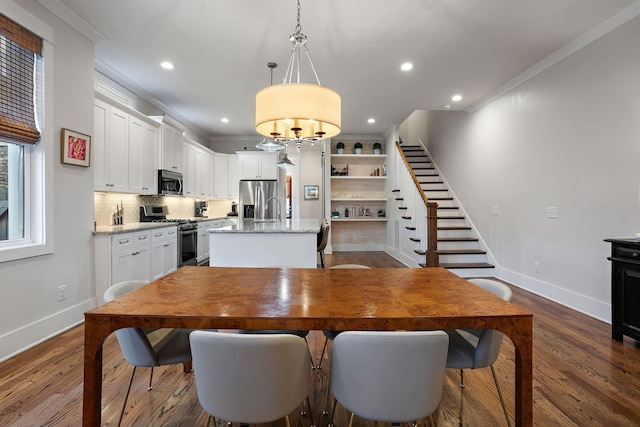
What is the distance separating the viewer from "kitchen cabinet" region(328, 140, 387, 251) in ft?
26.1

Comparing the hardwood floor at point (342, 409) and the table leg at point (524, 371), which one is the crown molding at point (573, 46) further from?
the table leg at point (524, 371)

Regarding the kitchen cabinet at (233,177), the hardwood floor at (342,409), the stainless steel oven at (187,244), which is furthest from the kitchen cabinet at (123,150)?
the kitchen cabinet at (233,177)

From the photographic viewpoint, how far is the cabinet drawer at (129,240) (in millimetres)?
3326

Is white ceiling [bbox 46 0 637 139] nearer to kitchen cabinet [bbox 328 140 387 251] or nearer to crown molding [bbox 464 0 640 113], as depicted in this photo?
crown molding [bbox 464 0 640 113]

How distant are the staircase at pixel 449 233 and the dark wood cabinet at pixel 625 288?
2.23 m

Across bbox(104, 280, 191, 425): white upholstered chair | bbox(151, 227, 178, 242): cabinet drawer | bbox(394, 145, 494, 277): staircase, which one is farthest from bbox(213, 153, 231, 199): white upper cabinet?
bbox(104, 280, 191, 425): white upholstered chair

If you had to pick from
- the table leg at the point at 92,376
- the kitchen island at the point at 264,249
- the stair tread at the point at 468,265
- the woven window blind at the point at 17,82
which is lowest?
the stair tread at the point at 468,265

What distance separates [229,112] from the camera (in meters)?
5.86

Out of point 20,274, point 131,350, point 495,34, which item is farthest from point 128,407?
point 495,34

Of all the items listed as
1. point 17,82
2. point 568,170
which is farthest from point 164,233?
point 568,170

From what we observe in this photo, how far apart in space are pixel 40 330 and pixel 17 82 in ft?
6.52

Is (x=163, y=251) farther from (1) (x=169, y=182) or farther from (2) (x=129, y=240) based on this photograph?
(1) (x=169, y=182)

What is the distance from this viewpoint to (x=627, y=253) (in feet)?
8.18

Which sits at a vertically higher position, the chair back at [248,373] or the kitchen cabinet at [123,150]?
the kitchen cabinet at [123,150]
